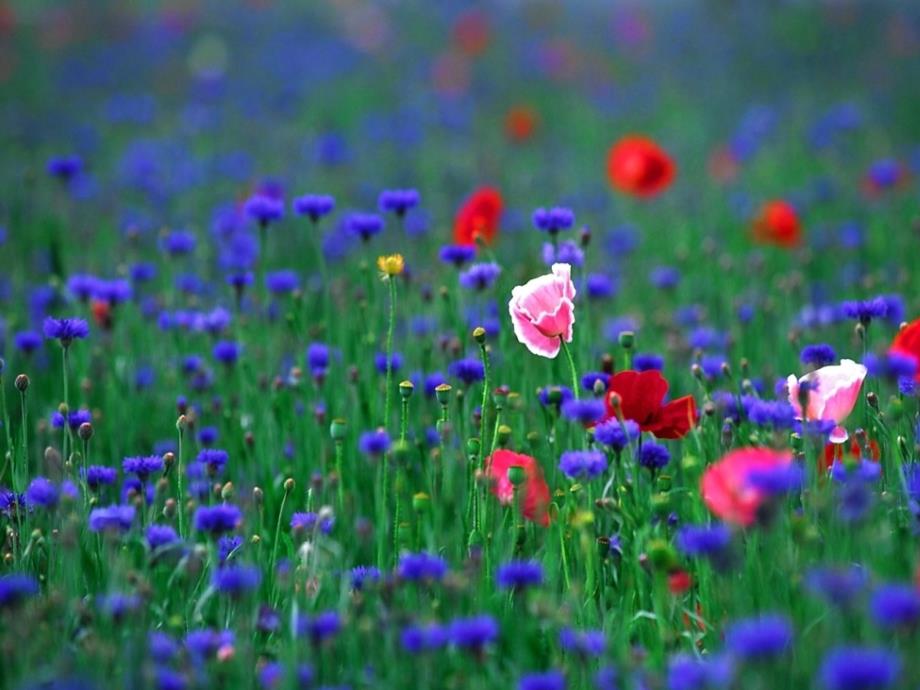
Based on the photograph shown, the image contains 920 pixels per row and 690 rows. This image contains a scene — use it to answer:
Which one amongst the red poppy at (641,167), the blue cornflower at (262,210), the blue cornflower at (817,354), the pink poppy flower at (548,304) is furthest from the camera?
the red poppy at (641,167)

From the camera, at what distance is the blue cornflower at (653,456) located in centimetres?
184

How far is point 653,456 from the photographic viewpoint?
1847mm

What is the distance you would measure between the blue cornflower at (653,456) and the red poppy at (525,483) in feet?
0.51

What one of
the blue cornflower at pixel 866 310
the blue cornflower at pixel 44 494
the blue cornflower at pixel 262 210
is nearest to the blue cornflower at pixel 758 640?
the blue cornflower at pixel 44 494

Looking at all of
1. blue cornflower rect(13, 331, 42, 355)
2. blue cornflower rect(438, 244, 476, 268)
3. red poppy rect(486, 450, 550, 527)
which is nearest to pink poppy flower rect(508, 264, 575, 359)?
red poppy rect(486, 450, 550, 527)

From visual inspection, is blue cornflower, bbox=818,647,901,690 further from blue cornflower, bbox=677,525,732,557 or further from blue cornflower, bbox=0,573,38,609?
blue cornflower, bbox=0,573,38,609

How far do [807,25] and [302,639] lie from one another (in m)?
7.84

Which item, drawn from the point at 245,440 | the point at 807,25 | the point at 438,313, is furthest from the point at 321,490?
the point at 807,25

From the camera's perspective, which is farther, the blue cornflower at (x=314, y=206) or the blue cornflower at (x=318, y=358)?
the blue cornflower at (x=314, y=206)

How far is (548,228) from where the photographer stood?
2547mm

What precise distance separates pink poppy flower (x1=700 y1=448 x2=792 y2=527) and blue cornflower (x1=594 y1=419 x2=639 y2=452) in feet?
0.93

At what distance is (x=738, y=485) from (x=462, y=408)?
0.95 meters

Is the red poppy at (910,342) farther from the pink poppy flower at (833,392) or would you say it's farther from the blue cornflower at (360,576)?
the blue cornflower at (360,576)

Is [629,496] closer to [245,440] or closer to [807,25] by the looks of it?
[245,440]
